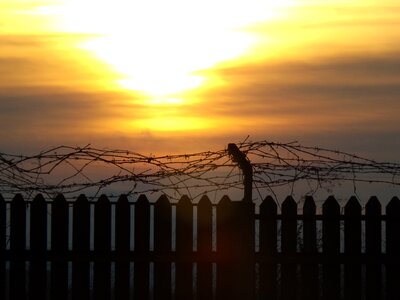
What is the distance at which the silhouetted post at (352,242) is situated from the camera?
9.87 m

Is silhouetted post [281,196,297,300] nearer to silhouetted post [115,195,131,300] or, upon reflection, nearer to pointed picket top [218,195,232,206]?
pointed picket top [218,195,232,206]

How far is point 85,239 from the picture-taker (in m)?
9.88

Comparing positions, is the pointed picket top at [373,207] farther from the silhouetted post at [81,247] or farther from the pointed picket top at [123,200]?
the silhouetted post at [81,247]

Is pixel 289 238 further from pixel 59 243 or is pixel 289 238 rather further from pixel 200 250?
pixel 59 243

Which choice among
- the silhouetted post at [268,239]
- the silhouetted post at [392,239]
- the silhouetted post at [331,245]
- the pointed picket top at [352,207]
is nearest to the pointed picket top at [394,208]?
the silhouetted post at [392,239]

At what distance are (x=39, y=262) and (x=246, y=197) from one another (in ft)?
8.61

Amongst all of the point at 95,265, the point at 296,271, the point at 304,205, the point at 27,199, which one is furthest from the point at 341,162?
the point at 27,199

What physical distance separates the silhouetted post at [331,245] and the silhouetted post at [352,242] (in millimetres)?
106

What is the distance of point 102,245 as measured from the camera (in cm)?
983

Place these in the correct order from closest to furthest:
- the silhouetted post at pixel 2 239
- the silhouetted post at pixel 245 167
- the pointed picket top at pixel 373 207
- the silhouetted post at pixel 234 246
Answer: the silhouetted post at pixel 245 167 → the silhouetted post at pixel 234 246 → the pointed picket top at pixel 373 207 → the silhouetted post at pixel 2 239

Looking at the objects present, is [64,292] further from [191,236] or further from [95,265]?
[191,236]

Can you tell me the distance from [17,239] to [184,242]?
2.04 metres

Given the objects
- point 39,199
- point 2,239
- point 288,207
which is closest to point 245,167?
point 288,207

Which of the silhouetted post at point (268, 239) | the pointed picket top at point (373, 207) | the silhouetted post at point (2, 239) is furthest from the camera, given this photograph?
the silhouetted post at point (2, 239)
